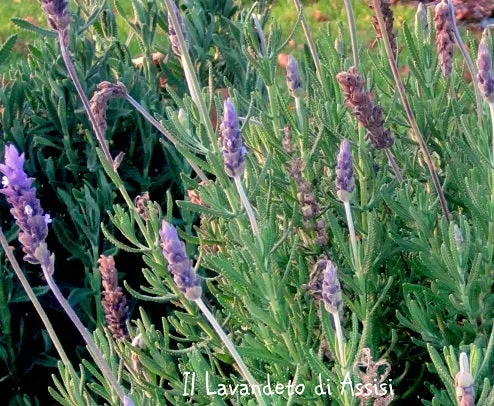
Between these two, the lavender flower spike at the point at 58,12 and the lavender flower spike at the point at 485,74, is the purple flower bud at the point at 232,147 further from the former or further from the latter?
the lavender flower spike at the point at 58,12

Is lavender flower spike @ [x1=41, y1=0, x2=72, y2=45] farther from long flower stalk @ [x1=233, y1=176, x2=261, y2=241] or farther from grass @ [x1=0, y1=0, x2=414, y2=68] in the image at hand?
grass @ [x1=0, y1=0, x2=414, y2=68]

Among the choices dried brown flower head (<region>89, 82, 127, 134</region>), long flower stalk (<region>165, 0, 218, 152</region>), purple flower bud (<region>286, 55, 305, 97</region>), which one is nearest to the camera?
long flower stalk (<region>165, 0, 218, 152</region>)

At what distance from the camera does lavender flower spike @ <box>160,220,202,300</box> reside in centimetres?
117

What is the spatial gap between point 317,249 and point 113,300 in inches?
14.7

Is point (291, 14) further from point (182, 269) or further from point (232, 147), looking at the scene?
point (182, 269)

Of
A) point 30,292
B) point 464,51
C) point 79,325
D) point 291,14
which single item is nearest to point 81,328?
point 79,325

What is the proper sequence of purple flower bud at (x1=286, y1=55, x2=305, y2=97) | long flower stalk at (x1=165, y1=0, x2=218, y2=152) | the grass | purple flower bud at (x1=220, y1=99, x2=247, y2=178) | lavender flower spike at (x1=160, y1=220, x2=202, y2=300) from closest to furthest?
lavender flower spike at (x1=160, y1=220, x2=202, y2=300) < purple flower bud at (x1=220, y1=99, x2=247, y2=178) < long flower stalk at (x1=165, y1=0, x2=218, y2=152) < purple flower bud at (x1=286, y1=55, x2=305, y2=97) < the grass

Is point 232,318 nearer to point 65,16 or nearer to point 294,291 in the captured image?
point 294,291

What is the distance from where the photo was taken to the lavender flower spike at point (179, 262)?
A: 1.17 meters

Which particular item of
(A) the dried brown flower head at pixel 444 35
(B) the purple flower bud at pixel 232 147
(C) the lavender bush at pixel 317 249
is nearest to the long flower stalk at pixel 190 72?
(C) the lavender bush at pixel 317 249

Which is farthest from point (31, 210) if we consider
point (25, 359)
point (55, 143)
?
point (55, 143)

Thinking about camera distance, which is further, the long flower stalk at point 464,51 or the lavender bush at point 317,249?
the long flower stalk at point 464,51

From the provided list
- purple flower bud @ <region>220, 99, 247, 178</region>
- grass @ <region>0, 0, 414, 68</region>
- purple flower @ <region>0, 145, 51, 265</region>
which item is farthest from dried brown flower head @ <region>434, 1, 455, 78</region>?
grass @ <region>0, 0, 414, 68</region>

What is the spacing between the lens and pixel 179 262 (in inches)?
46.5
